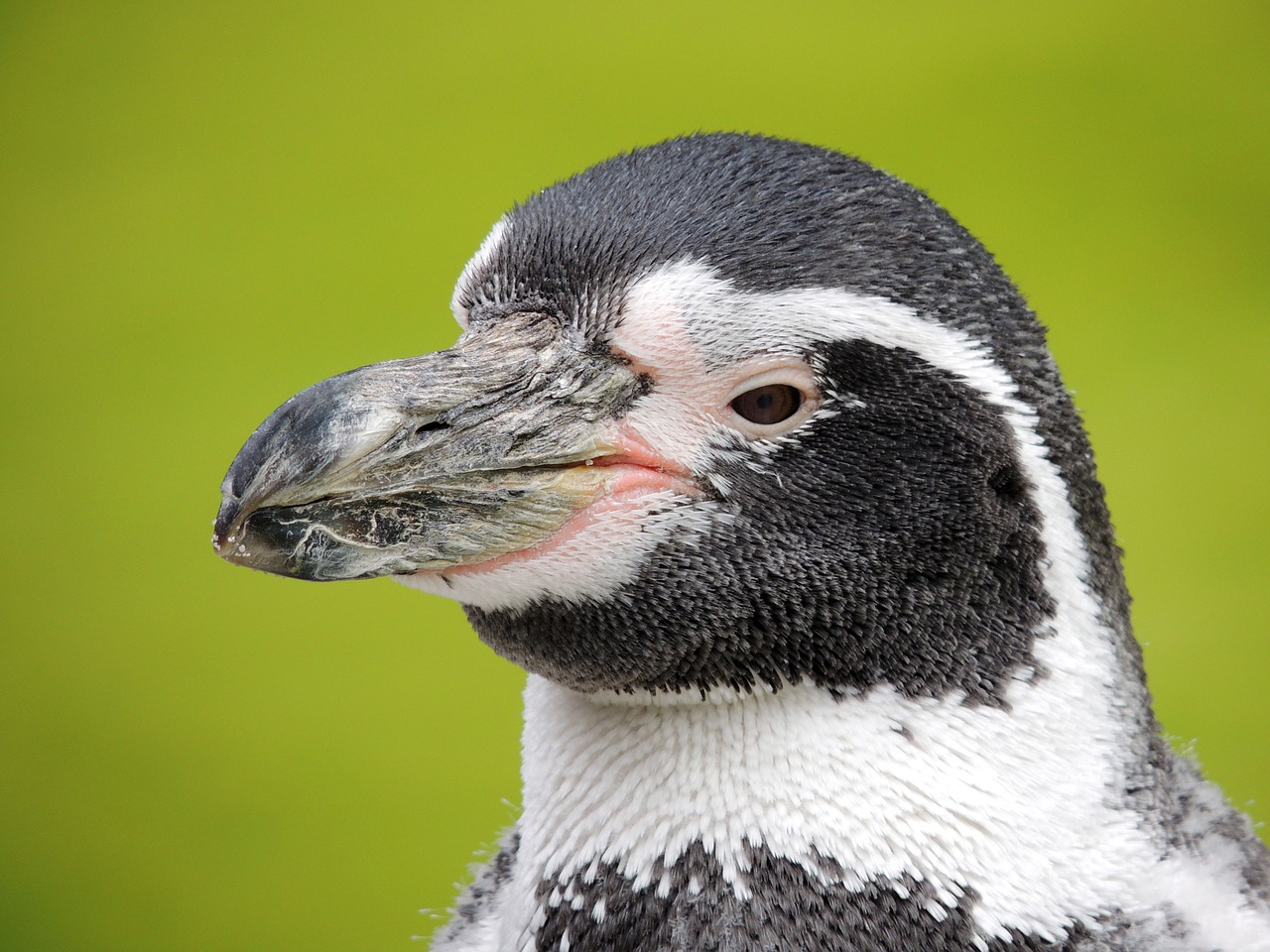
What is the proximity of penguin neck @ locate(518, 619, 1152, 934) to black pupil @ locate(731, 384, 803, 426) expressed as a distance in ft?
0.50

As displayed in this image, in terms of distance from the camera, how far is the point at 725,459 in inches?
32.5

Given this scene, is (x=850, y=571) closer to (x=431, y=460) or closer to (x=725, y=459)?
(x=725, y=459)

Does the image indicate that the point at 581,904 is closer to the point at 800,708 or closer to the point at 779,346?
the point at 800,708

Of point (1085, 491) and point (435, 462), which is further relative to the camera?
point (1085, 491)

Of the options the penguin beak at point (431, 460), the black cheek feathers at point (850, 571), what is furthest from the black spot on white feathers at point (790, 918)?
the penguin beak at point (431, 460)

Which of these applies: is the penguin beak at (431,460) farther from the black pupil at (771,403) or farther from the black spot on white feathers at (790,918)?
the black spot on white feathers at (790,918)

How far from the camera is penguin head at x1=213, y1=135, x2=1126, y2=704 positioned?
810 mm

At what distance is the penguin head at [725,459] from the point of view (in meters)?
0.81

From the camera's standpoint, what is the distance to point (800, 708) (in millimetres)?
851

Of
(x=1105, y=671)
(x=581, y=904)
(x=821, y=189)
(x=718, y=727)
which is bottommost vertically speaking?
(x=581, y=904)

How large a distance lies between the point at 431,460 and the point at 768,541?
0.19 metres

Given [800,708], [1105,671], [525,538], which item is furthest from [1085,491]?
Answer: [525,538]

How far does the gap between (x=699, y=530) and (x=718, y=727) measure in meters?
0.12

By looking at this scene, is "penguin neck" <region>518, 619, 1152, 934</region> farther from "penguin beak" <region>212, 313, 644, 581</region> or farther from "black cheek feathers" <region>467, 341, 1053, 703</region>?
"penguin beak" <region>212, 313, 644, 581</region>
